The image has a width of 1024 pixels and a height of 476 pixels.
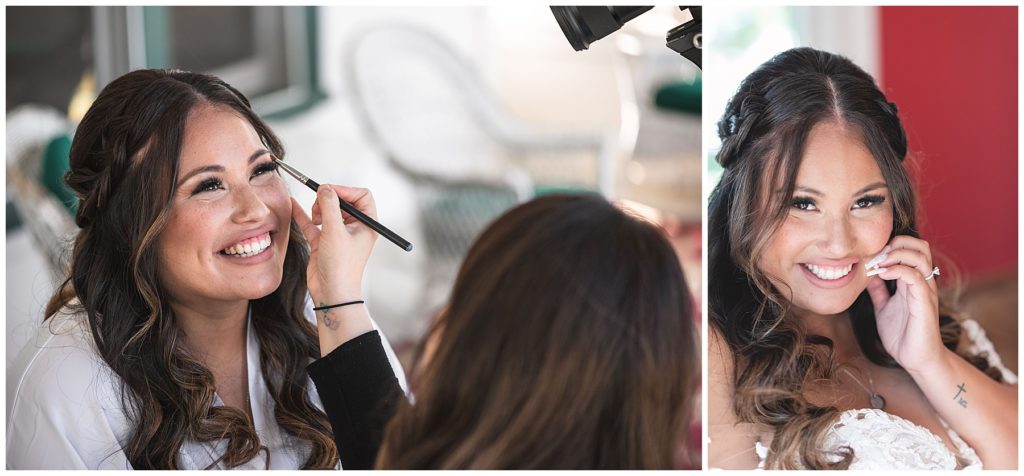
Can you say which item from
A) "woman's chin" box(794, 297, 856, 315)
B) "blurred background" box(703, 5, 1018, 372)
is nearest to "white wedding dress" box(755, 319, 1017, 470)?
"woman's chin" box(794, 297, 856, 315)

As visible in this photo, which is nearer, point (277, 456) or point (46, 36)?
point (277, 456)

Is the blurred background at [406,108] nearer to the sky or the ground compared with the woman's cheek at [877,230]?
nearer to the ground

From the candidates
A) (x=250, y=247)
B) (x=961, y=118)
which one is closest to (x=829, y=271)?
(x=250, y=247)

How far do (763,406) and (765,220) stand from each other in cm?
23

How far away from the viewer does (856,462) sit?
3.64 feet

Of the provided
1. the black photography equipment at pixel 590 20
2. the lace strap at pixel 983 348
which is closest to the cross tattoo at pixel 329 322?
the black photography equipment at pixel 590 20

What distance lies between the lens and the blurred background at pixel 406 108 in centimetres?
240

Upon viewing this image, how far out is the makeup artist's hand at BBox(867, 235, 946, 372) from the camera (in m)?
1.13

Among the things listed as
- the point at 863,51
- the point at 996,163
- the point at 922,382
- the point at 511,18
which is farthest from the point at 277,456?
the point at 511,18

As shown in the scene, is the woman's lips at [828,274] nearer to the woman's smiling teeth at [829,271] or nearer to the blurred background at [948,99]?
the woman's smiling teeth at [829,271]

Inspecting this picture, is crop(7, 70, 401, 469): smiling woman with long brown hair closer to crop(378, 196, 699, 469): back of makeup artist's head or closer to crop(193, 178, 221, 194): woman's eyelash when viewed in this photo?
crop(193, 178, 221, 194): woman's eyelash

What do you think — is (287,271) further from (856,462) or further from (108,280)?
(856,462)

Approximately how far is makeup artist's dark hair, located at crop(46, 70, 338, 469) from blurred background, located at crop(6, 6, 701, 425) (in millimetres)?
689

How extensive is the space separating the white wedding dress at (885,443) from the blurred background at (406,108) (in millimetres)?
1292
